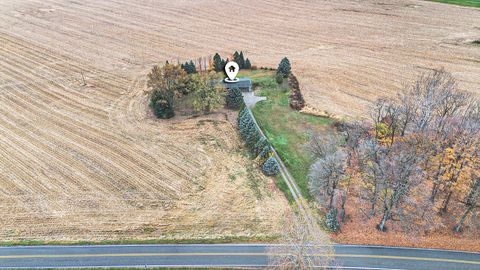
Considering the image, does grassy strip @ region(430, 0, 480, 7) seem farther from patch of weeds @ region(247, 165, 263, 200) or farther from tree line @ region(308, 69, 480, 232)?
patch of weeds @ region(247, 165, 263, 200)

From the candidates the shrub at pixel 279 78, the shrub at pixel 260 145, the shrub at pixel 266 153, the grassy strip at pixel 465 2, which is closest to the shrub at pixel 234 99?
the shrub at pixel 279 78

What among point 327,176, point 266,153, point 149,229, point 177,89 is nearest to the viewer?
point 149,229

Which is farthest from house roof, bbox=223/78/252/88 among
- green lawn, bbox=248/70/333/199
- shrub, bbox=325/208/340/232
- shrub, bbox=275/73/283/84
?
shrub, bbox=325/208/340/232

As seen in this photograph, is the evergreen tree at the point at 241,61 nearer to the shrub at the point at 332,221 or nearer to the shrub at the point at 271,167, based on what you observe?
the shrub at the point at 271,167

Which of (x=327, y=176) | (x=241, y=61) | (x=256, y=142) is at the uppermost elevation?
(x=241, y=61)

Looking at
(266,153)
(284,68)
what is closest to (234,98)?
(284,68)

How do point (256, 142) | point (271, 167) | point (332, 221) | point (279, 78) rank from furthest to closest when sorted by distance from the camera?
1. point (279, 78)
2. point (256, 142)
3. point (271, 167)
4. point (332, 221)

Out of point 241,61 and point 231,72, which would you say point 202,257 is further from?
point 241,61
